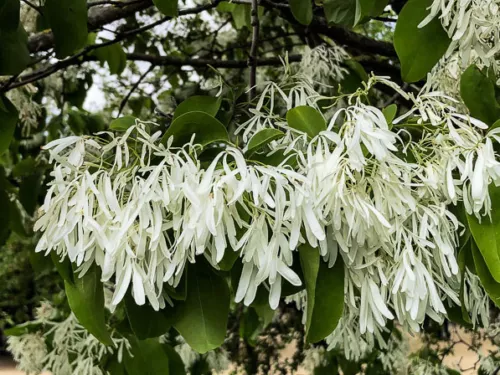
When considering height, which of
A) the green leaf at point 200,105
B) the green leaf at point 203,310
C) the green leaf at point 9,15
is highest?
the green leaf at point 9,15

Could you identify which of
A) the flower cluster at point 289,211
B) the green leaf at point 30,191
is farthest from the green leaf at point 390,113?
the green leaf at point 30,191

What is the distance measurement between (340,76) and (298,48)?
4.48 ft

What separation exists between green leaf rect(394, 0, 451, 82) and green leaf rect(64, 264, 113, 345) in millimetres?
378

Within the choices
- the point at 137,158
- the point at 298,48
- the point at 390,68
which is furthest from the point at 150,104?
the point at 137,158

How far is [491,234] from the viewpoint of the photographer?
1.54 ft

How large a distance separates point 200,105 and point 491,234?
330 mm

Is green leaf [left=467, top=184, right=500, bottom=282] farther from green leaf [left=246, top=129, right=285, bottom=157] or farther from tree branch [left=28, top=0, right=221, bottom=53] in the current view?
tree branch [left=28, top=0, right=221, bottom=53]

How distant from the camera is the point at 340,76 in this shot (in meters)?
1.20

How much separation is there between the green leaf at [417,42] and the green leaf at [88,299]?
1.24 ft

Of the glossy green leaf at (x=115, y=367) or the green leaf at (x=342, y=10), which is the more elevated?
the green leaf at (x=342, y=10)

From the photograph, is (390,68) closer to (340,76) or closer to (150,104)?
(340,76)

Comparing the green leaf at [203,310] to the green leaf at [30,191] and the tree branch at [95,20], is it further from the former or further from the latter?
the green leaf at [30,191]

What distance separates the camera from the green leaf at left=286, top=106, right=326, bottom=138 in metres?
0.50

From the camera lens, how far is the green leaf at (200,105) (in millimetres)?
616
